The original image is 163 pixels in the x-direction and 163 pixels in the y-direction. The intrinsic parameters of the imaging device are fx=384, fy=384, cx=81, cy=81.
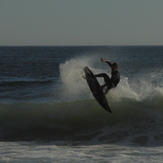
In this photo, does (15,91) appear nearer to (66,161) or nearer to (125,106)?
(125,106)

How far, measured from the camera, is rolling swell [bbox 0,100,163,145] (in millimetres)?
13242

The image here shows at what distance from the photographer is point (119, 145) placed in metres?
11.9

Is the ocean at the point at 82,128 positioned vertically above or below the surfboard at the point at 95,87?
below

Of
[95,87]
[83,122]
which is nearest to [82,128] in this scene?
[83,122]

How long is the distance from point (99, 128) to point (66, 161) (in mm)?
4683

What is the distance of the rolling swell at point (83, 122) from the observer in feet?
43.4

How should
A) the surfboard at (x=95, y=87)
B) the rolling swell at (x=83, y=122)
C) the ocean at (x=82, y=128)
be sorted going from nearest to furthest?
the ocean at (x=82, y=128), the rolling swell at (x=83, y=122), the surfboard at (x=95, y=87)

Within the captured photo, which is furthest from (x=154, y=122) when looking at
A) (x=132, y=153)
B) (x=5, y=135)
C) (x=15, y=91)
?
(x=15, y=91)

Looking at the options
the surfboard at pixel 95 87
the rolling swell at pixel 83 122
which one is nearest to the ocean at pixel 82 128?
→ the rolling swell at pixel 83 122

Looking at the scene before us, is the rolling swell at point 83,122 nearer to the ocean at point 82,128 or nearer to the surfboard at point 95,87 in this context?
the ocean at point 82,128

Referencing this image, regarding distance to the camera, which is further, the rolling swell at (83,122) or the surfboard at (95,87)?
the surfboard at (95,87)

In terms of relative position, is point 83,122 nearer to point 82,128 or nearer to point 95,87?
point 82,128

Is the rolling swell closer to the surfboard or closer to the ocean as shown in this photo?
the ocean

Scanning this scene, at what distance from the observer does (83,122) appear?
15.1m
